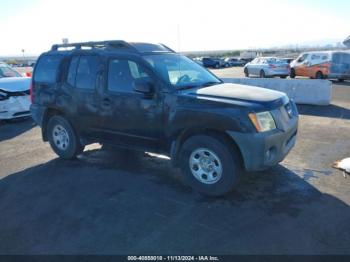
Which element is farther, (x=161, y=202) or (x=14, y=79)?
(x=14, y=79)

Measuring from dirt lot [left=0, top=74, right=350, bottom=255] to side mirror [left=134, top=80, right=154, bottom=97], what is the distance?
1.37 metres

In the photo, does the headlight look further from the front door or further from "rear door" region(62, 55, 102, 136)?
"rear door" region(62, 55, 102, 136)

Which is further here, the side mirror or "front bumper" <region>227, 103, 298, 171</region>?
the side mirror

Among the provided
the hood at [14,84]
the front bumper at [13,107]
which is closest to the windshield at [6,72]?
the hood at [14,84]

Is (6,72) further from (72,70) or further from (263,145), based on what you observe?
(263,145)

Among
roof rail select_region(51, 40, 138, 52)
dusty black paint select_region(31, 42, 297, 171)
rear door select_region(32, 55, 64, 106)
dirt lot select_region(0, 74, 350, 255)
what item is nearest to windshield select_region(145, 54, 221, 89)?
dusty black paint select_region(31, 42, 297, 171)

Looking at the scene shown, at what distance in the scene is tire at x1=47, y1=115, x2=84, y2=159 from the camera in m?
6.42

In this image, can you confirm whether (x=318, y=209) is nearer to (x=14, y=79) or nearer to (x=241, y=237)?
(x=241, y=237)

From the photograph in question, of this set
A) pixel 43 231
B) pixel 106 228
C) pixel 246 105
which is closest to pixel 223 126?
pixel 246 105

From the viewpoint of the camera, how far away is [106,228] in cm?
402

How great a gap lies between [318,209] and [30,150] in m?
5.80

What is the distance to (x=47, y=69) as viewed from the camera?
259 inches

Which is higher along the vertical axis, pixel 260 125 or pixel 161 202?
pixel 260 125

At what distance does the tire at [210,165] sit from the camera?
4.52m
